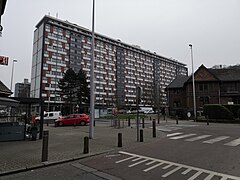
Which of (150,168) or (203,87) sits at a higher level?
(203,87)

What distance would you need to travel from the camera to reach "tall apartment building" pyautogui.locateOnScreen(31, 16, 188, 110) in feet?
222

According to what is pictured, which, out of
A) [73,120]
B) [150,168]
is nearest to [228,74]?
[73,120]

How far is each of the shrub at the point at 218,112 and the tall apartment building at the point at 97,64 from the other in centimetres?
1837

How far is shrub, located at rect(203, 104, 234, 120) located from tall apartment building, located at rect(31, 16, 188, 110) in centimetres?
1837

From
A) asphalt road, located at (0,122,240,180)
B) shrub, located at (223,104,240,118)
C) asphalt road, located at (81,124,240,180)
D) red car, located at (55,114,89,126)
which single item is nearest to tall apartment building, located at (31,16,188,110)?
shrub, located at (223,104,240,118)

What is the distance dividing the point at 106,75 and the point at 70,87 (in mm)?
36367

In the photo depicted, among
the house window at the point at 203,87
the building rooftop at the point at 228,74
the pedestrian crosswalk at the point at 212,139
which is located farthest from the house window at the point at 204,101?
the pedestrian crosswalk at the point at 212,139

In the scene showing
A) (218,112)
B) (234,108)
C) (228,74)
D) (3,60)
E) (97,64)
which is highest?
(97,64)

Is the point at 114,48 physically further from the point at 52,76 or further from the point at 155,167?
the point at 155,167

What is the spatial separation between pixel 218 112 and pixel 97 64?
63.3m

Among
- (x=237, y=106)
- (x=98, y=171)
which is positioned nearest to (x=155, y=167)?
(x=98, y=171)

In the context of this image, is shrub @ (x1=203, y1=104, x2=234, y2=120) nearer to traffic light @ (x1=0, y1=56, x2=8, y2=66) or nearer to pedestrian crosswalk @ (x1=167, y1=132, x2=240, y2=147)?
pedestrian crosswalk @ (x1=167, y1=132, x2=240, y2=147)

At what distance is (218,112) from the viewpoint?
3053cm

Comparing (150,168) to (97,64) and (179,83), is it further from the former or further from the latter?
(97,64)
